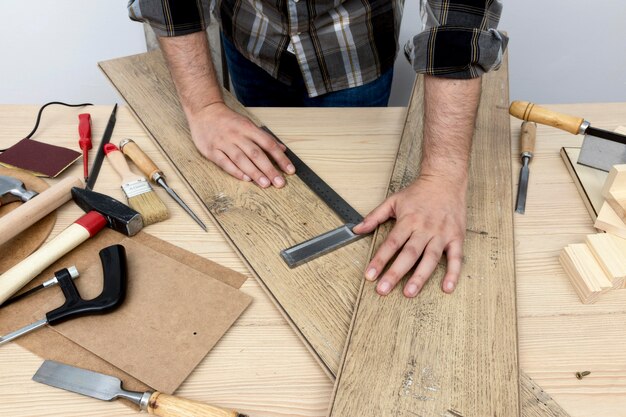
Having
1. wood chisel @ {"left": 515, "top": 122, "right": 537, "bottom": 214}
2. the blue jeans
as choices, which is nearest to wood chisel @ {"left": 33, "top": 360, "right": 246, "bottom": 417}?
wood chisel @ {"left": 515, "top": 122, "right": 537, "bottom": 214}

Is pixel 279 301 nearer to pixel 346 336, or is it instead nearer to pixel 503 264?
pixel 346 336

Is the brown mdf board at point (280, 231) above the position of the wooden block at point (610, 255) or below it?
above

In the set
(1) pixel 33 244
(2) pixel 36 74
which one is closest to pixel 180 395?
(1) pixel 33 244

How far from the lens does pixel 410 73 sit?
2.30 metres

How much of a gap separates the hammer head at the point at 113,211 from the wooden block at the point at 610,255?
3.01 feet

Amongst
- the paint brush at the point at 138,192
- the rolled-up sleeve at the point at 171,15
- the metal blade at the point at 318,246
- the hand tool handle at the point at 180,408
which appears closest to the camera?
the hand tool handle at the point at 180,408

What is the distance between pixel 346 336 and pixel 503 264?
1.14 ft

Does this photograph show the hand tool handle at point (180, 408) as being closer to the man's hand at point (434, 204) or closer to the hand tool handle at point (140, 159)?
the man's hand at point (434, 204)

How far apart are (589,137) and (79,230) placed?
1.15m

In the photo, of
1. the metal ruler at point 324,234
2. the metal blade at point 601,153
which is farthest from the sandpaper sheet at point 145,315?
the metal blade at point 601,153

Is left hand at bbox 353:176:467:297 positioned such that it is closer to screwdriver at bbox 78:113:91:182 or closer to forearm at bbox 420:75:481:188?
forearm at bbox 420:75:481:188

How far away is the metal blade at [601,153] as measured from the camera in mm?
1151

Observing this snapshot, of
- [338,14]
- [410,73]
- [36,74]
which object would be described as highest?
[338,14]

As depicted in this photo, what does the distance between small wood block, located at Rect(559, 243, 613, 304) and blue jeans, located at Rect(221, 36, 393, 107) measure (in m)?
0.80
